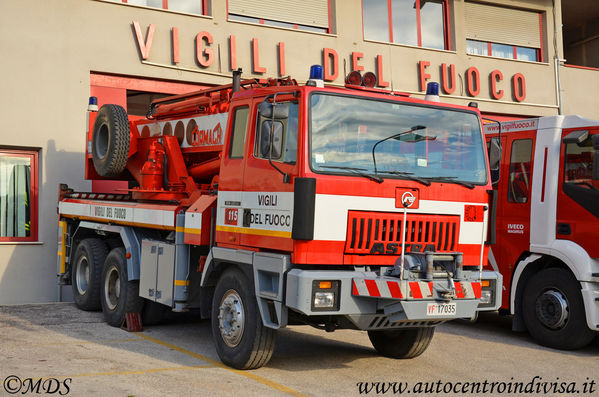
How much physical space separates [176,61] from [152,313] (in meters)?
5.79

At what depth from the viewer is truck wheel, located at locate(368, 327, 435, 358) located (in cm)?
776

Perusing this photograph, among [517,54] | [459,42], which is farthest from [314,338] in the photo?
[517,54]

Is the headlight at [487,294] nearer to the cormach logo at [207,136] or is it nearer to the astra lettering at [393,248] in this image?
the astra lettering at [393,248]

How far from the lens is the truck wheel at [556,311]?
28.5 ft

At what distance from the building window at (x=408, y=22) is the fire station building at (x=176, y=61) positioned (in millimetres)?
31

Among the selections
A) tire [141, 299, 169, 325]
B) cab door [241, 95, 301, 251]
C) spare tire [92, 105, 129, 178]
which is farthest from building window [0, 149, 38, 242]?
cab door [241, 95, 301, 251]

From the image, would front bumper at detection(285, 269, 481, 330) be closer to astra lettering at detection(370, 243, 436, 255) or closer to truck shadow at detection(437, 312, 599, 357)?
astra lettering at detection(370, 243, 436, 255)

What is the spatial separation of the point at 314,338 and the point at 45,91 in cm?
677

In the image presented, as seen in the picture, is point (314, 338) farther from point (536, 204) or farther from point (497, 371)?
point (536, 204)

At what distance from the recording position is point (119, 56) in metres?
13.3

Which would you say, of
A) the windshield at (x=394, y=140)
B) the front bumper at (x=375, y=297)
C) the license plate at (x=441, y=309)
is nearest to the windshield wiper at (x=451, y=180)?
the windshield at (x=394, y=140)

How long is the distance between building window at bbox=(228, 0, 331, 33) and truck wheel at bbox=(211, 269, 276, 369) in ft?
27.3

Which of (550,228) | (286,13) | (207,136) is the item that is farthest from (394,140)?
(286,13)

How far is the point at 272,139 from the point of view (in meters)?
6.77
